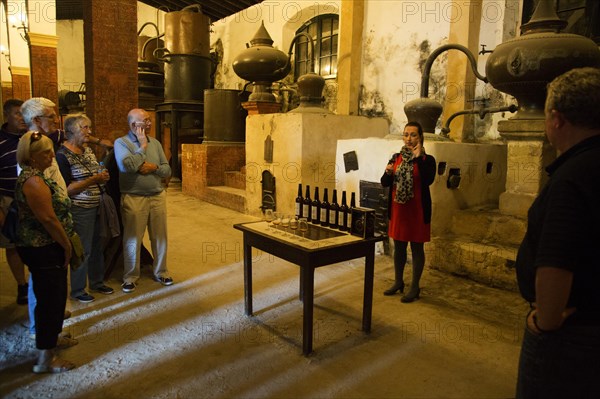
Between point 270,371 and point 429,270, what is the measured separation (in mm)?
2444

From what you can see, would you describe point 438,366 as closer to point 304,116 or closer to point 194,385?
point 194,385

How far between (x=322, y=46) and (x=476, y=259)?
22.2 ft

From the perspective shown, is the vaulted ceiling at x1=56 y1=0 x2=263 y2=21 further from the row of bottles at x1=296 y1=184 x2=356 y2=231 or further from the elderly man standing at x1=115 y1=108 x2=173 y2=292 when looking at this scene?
the row of bottles at x1=296 y1=184 x2=356 y2=231

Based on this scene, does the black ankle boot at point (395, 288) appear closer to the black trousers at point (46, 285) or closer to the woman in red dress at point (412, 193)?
the woman in red dress at point (412, 193)

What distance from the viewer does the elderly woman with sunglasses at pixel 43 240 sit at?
2305 millimetres

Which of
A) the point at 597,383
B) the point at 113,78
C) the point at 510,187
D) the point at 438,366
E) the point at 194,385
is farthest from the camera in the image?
the point at 113,78

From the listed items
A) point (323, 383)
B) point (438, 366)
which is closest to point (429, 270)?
point (438, 366)

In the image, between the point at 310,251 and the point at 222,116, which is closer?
the point at 310,251

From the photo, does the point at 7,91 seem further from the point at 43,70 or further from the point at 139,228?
the point at 139,228

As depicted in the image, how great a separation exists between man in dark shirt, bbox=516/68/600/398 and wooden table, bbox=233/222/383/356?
138 centimetres

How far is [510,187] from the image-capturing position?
442cm

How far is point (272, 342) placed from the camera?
9.57ft

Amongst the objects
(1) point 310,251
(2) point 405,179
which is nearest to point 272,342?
(1) point 310,251

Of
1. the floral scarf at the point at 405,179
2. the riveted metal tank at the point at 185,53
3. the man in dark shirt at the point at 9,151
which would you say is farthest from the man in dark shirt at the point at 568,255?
the riveted metal tank at the point at 185,53
